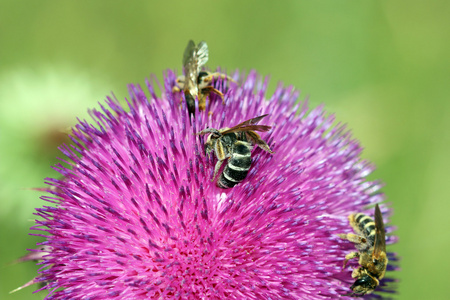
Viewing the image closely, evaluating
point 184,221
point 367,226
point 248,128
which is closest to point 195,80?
point 248,128

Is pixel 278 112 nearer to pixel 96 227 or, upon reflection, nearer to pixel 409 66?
pixel 96 227

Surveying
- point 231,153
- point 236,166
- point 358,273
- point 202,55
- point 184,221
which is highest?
point 202,55

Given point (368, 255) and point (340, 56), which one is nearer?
point (368, 255)

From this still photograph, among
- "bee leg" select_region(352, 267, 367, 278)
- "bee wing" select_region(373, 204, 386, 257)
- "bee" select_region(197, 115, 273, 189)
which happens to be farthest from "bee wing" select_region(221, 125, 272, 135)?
"bee leg" select_region(352, 267, 367, 278)

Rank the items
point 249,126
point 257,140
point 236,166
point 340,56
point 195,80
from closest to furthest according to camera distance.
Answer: point 249,126, point 236,166, point 257,140, point 195,80, point 340,56

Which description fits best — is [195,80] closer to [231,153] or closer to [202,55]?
[202,55]

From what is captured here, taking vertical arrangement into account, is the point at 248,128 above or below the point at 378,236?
above
